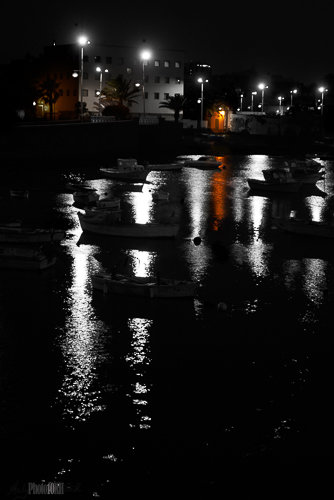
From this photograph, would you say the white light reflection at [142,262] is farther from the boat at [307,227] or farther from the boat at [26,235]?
the boat at [307,227]

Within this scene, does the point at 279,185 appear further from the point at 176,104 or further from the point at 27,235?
the point at 176,104

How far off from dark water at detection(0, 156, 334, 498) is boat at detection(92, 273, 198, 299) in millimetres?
362

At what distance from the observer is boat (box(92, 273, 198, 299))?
20.5 metres

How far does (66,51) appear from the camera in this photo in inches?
3644

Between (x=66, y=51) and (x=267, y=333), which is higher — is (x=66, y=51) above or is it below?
above

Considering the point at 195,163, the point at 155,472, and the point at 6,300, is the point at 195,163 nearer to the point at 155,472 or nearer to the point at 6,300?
the point at 6,300

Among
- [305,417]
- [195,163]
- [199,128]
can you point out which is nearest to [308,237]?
[305,417]

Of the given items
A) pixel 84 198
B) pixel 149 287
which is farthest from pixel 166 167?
pixel 149 287

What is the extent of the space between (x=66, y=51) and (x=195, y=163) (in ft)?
125

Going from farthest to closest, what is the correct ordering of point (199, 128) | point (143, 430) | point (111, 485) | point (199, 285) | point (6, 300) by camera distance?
point (199, 128) → point (199, 285) → point (6, 300) → point (143, 430) → point (111, 485)

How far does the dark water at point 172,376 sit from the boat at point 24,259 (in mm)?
380

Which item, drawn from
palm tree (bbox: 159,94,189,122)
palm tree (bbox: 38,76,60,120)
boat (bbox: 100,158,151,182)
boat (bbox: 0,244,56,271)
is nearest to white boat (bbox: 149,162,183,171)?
boat (bbox: 100,158,151,182)

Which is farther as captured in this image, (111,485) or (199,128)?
(199,128)

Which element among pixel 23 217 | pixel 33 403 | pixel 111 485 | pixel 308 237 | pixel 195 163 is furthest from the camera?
pixel 195 163
